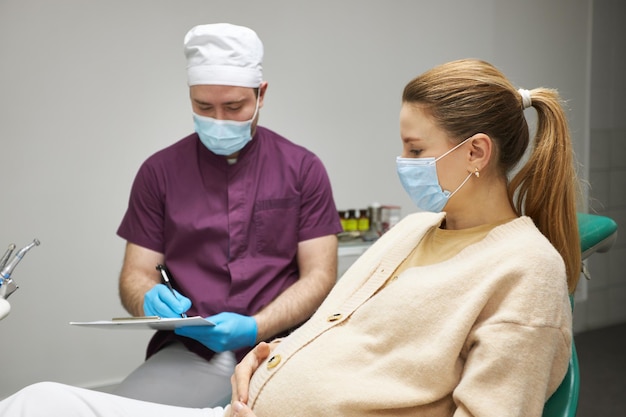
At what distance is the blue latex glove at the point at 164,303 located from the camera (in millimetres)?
1645

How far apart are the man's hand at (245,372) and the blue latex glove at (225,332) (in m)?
0.19

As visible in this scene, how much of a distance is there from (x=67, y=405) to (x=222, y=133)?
0.86 m

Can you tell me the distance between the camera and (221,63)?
6.01 ft

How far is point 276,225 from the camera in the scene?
1907 mm

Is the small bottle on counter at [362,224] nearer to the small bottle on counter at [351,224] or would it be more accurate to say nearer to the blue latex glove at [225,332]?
the small bottle on counter at [351,224]

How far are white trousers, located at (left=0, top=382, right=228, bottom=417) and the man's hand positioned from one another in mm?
116

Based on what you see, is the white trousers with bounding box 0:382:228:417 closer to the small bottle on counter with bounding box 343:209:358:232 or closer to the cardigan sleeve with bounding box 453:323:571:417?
the cardigan sleeve with bounding box 453:323:571:417


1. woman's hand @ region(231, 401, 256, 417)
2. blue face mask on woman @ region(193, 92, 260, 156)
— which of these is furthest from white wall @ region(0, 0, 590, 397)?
woman's hand @ region(231, 401, 256, 417)

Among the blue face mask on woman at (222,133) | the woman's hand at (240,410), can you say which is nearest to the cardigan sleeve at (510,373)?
the woman's hand at (240,410)

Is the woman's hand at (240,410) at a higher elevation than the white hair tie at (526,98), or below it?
below

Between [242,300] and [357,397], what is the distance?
71 centimetres

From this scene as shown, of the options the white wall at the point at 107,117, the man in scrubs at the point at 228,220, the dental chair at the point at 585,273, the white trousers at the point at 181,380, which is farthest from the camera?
the white wall at the point at 107,117

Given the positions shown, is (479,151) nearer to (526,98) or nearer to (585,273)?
(526,98)

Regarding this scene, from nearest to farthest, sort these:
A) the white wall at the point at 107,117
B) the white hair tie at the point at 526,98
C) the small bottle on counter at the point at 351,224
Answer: the white hair tie at the point at 526,98 < the white wall at the point at 107,117 < the small bottle on counter at the point at 351,224
